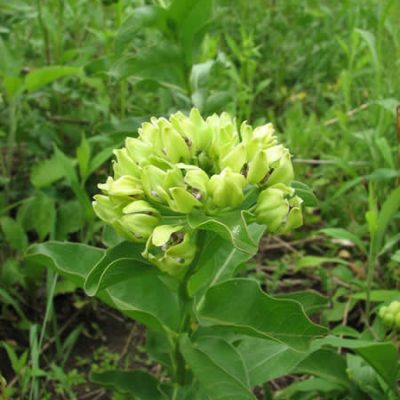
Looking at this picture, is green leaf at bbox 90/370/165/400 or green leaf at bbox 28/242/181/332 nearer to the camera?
green leaf at bbox 28/242/181/332

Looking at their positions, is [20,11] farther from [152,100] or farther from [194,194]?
[194,194]

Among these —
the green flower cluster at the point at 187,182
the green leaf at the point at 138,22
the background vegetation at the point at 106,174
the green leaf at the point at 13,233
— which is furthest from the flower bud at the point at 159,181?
the green leaf at the point at 13,233

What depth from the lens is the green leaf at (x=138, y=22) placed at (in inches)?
83.1

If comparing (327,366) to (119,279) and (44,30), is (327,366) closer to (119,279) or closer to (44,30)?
(119,279)

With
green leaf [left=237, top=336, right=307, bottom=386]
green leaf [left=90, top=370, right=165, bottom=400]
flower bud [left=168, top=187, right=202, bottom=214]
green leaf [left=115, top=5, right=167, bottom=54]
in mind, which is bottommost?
green leaf [left=90, top=370, right=165, bottom=400]

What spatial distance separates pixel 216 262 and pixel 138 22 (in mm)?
889

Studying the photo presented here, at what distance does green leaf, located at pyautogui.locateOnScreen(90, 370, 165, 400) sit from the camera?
1742mm

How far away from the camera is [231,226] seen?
1.34m

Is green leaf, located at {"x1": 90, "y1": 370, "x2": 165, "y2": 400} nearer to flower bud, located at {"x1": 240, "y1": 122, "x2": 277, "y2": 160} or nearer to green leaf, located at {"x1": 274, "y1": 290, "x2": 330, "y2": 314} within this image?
green leaf, located at {"x1": 274, "y1": 290, "x2": 330, "y2": 314}

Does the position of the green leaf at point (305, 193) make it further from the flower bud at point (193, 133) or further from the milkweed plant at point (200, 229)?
the flower bud at point (193, 133)

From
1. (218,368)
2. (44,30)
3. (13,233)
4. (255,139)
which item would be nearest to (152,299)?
(218,368)

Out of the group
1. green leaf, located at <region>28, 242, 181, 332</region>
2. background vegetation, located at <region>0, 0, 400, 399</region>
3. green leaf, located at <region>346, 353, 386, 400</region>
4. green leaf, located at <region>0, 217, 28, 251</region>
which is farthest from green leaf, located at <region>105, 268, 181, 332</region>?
green leaf, located at <region>0, 217, 28, 251</region>

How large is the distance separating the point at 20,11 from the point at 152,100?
2.78 feet

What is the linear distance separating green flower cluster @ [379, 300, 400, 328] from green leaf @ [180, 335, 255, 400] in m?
0.45
